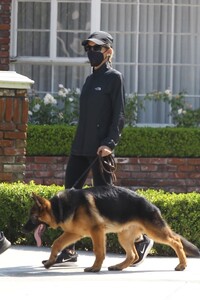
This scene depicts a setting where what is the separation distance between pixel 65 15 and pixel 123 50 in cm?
99

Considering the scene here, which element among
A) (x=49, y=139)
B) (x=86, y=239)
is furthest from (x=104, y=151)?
(x=49, y=139)

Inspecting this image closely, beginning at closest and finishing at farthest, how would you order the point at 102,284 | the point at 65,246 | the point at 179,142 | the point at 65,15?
the point at 102,284
the point at 65,246
the point at 179,142
the point at 65,15

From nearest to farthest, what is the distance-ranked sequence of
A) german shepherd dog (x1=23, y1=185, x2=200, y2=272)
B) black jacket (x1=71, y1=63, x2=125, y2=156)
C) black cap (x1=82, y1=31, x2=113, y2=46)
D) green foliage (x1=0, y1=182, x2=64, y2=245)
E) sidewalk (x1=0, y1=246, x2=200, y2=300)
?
sidewalk (x1=0, y1=246, x2=200, y2=300)
german shepherd dog (x1=23, y1=185, x2=200, y2=272)
black jacket (x1=71, y1=63, x2=125, y2=156)
black cap (x1=82, y1=31, x2=113, y2=46)
green foliage (x1=0, y1=182, x2=64, y2=245)

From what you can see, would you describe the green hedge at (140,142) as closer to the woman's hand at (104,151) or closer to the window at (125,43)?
the window at (125,43)

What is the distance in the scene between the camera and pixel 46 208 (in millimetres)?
9609

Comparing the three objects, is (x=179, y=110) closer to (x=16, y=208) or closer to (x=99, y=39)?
(x=16, y=208)

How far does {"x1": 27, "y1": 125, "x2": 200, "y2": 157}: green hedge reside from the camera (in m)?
15.1

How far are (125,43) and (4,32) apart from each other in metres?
1.81

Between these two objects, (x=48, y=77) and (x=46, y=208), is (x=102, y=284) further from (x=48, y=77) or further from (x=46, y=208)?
(x=48, y=77)

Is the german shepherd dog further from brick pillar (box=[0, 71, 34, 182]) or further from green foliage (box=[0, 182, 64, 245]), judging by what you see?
brick pillar (box=[0, 71, 34, 182])

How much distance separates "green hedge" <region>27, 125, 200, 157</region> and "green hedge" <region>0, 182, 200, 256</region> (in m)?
3.55

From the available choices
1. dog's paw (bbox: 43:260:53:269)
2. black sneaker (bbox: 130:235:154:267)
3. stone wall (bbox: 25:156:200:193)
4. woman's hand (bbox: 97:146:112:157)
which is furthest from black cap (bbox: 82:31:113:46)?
stone wall (bbox: 25:156:200:193)

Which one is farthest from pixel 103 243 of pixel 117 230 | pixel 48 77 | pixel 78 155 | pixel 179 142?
pixel 48 77

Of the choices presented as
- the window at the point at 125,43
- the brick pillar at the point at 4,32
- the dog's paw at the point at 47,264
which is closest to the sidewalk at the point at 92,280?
the dog's paw at the point at 47,264
